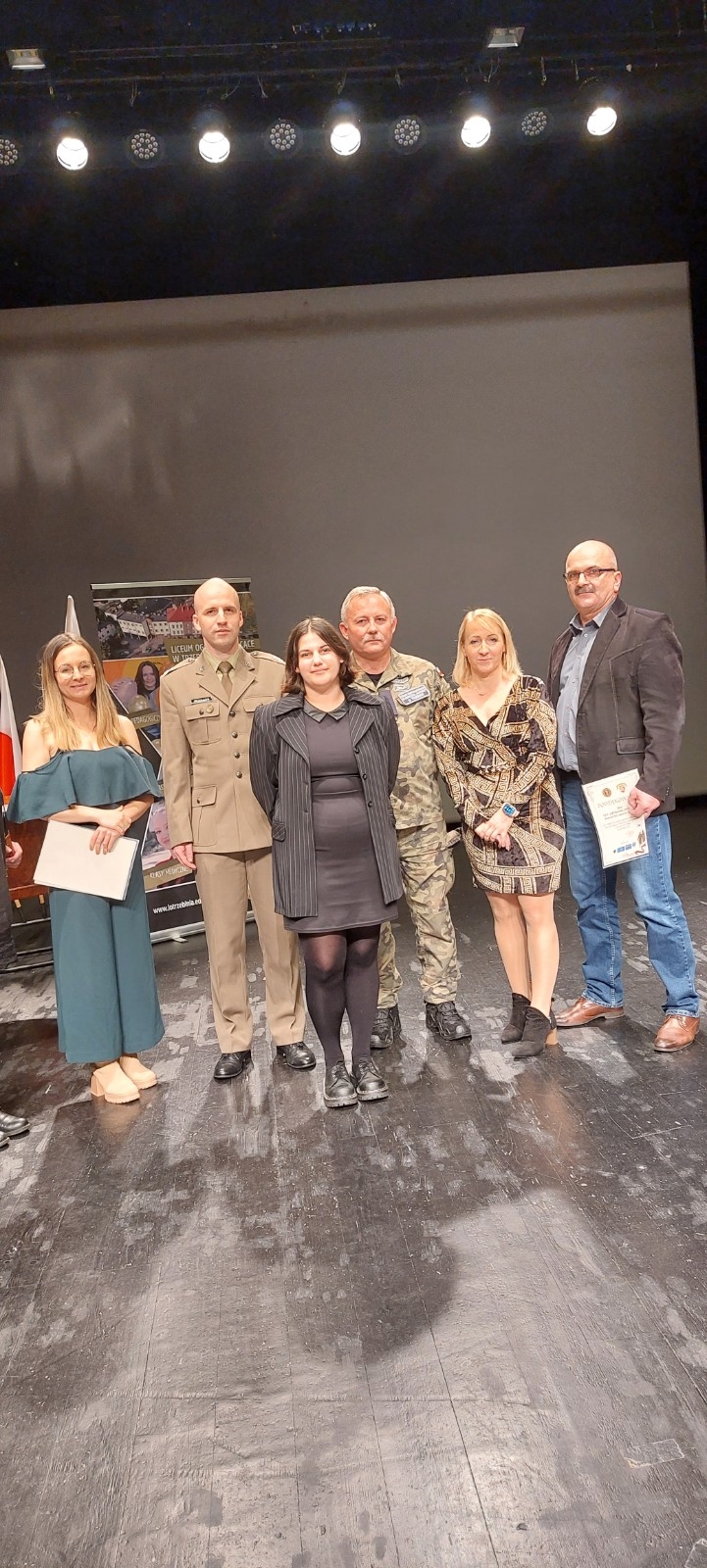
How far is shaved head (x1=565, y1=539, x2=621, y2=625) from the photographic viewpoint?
309 centimetres

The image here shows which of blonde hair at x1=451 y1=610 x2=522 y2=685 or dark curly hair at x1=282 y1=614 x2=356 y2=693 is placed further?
blonde hair at x1=451 y1=610 x2=522 y2=685

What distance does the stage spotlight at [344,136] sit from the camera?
17.2 feet

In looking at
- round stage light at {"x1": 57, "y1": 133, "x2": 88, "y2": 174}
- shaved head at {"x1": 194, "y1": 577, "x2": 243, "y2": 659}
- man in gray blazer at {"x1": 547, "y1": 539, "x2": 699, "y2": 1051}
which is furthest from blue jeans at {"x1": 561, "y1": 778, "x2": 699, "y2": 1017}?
round stage light at {"x1": 57, "y1": 133, "x2": 88, "y2": 174}

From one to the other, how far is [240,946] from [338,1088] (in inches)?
23.8

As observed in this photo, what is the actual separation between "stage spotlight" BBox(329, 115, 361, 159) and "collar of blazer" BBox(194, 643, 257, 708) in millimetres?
3612

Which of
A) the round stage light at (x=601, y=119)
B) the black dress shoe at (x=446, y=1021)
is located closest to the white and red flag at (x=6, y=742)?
the black dress shoe at (x=446, y=1021)

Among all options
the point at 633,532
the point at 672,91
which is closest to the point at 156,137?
the point at 672,91

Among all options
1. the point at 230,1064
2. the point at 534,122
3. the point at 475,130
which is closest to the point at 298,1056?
the point at 230,1064

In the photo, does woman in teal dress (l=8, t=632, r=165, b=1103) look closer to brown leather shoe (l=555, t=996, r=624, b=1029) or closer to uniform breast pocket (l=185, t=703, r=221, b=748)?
uniform breast pocket (l=185, t=703, r=221, b=748)

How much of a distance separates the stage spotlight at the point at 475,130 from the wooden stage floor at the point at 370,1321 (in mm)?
4760

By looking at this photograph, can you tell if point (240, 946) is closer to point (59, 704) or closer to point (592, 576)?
point (59, 704)

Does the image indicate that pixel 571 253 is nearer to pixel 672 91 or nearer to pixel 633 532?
pixel 672 91

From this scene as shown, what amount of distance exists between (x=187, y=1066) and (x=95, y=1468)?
1792mm

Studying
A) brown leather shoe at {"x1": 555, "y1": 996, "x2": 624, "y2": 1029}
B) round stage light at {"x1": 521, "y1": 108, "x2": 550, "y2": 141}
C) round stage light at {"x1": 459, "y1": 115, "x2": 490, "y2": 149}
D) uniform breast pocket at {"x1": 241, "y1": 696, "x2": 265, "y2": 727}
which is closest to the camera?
uniform breast pocket at {"x1": 241, "y1": 696, "x2": 265, "y2": 727}
